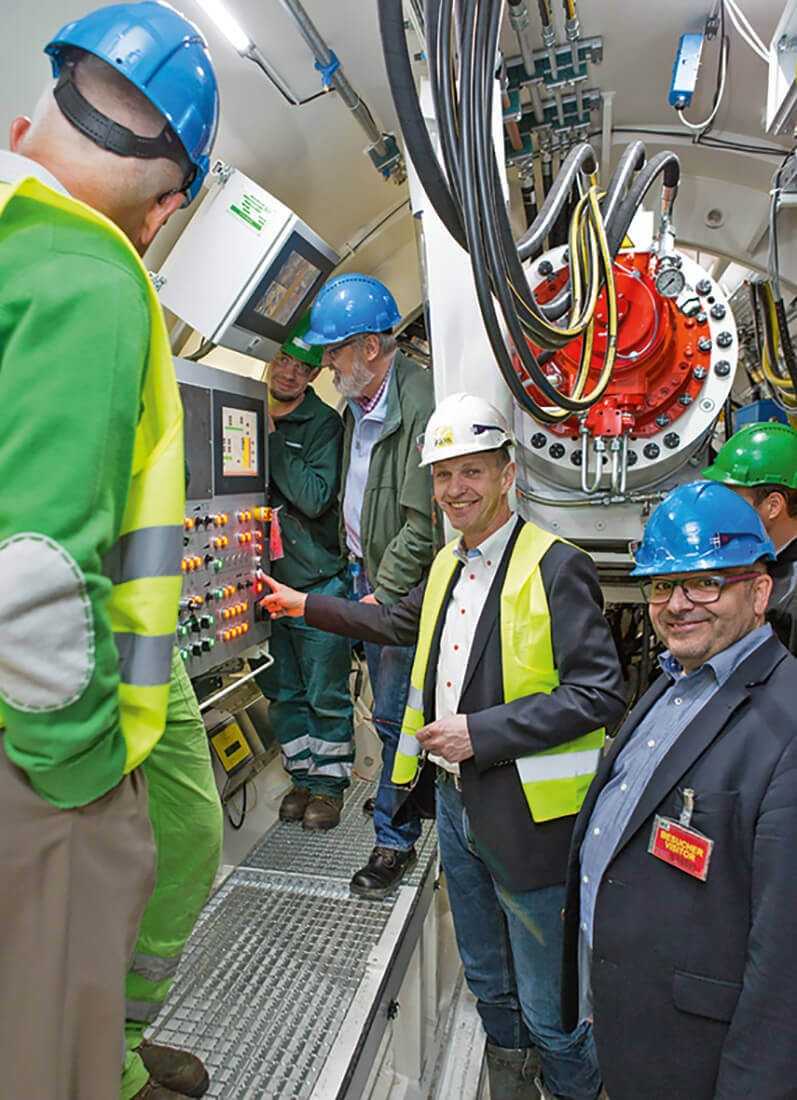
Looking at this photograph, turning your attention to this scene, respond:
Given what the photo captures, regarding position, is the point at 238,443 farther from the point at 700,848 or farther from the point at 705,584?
the point at 700,848

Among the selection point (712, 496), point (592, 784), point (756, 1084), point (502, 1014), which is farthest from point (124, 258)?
point (502, 1014)

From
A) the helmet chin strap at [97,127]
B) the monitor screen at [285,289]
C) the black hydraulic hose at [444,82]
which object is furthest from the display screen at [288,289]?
the helmet chin strap at [97,127]

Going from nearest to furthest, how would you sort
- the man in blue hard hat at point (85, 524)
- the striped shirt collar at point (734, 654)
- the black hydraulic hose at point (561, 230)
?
the man in blue hard hat at point (85, 524) → the striped shirt collar at point (734, 654) → the black hydraulic hose at point (561, 230)

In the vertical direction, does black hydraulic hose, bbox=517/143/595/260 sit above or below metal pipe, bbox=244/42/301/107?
below

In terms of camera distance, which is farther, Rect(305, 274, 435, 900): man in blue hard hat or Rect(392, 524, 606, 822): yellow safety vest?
Rect(305, 274, 435, 900): man in blue hard hat

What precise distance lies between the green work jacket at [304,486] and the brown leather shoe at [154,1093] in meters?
1.56

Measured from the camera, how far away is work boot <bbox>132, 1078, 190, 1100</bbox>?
4.32 ft

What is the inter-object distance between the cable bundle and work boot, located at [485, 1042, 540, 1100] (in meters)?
1.72

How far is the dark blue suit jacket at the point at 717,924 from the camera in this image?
100 centimetres

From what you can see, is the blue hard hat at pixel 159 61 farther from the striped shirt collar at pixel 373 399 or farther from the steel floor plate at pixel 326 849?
the steel floor plate at pixel 326 849

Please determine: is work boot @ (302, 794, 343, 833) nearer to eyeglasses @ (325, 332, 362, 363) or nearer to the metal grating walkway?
the metal grating walkway

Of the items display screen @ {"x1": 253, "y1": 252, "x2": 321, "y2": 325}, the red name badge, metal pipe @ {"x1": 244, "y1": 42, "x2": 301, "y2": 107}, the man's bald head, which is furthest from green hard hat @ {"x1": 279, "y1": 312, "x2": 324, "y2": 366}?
the red name badge

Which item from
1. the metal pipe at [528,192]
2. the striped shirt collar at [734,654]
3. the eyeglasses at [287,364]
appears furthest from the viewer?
the metal pipe at [528,192]

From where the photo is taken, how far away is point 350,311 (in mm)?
2209
